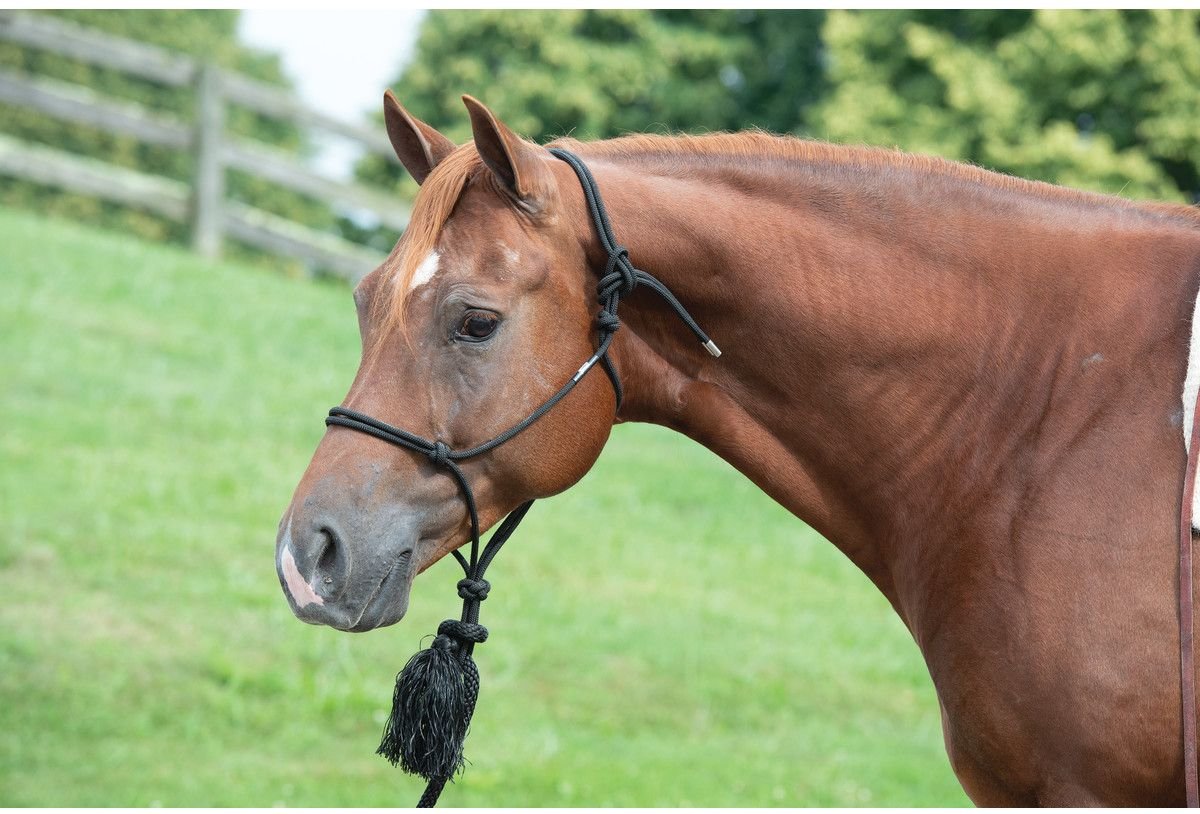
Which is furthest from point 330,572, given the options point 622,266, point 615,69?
point 615,69

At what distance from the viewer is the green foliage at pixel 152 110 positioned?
28016 mm

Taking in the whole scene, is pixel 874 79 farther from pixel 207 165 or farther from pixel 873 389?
pixel 873 389

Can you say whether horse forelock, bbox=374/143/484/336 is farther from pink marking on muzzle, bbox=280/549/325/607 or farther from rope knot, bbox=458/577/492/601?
rope knot, bbox=458/577/492/601

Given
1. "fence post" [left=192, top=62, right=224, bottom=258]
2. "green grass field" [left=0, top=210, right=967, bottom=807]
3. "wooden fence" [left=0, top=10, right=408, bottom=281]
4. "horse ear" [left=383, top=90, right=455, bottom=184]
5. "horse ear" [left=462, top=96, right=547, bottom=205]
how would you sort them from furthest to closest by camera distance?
1. "fence post" [left=192, top=62, right=224, bottom=258]
2. "wooden fence" [left=0, top=10, right=408, bottom=281]
3. "green grass field" [left=0, top=210, right=967, bottom=807]
4. "horse ear" [left=383, top=90, right=455, bottom=184]
5. "horse ear" [left=462, top=96, right=547, bottom=205]

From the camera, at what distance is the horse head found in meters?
2.51

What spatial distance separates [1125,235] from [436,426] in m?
1.57

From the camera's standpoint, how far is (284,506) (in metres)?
8.27

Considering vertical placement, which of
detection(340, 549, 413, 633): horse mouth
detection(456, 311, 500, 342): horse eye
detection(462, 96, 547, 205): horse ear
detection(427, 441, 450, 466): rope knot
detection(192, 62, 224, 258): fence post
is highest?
detection(462, 96, 547, 205): horse ear

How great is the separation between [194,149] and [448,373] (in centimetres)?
1271

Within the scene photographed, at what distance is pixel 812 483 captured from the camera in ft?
9.29

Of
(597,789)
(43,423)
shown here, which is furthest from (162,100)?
(597,789)

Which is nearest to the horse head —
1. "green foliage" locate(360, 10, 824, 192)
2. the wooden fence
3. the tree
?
the tree

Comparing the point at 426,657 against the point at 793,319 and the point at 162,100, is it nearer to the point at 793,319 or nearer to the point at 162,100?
the point at 793,319

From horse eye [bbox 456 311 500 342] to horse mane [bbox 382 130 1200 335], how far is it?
0.13 m
